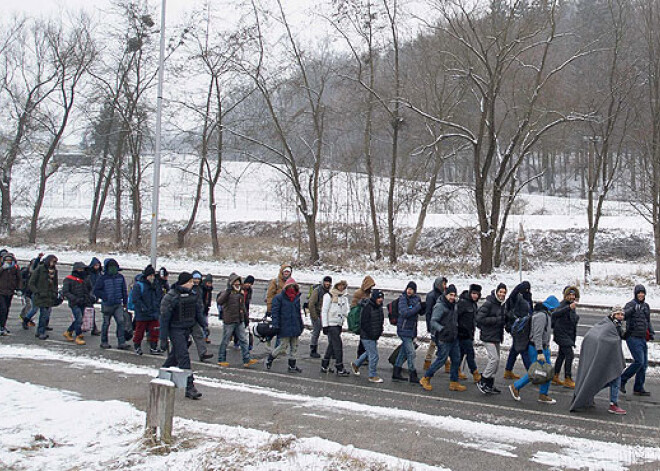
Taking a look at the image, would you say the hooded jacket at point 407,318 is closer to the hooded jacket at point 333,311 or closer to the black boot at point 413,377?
the black boot at point 413,377

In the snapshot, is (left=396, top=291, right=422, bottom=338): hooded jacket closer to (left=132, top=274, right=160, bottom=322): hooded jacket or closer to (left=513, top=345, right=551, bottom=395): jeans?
(left=513, top=345, right=551, bottom=395): jeans

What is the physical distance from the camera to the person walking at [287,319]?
10414mm

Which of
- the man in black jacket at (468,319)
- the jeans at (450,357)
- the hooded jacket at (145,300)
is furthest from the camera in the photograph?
the hooded jacket at (145,300)

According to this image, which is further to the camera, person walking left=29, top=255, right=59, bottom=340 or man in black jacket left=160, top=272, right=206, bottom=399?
person walking left=29, top=255, right=59, bottom=340

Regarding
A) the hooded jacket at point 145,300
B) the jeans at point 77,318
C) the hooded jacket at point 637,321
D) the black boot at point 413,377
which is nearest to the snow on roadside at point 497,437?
the black boot at point 413,377

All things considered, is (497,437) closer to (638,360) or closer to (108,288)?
(638,360)

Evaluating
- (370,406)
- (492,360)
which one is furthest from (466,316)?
(370,406)

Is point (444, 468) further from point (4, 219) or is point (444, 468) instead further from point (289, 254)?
point (4, 219)

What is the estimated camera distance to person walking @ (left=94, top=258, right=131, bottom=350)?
1196 centimetres

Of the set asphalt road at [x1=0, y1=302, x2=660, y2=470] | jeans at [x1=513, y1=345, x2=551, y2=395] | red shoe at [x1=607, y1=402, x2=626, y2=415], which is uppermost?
jeans at [x1=513, y1=345, x2=551, y2=395]

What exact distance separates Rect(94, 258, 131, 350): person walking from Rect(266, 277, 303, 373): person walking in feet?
11.5

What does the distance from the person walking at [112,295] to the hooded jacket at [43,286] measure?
4.78 feet

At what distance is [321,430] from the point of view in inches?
281

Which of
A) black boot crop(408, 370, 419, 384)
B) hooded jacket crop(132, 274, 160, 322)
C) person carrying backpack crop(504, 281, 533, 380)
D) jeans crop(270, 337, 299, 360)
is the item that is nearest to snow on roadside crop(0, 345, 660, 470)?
jeans crop(270, 337, 299, 360)
